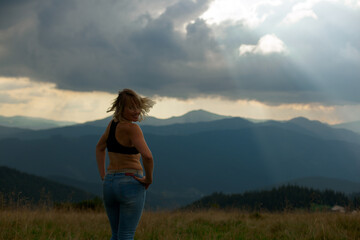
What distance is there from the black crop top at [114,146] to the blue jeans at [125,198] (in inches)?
10.9

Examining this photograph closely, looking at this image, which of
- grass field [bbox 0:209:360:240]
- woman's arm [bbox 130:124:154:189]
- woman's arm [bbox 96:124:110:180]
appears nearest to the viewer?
woman's arm [bbox 130:124:154:189]

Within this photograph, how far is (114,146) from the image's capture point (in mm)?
3732

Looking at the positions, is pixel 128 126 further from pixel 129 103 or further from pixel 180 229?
pixel 180 229

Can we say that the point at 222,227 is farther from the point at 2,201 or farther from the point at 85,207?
the point at 85,207

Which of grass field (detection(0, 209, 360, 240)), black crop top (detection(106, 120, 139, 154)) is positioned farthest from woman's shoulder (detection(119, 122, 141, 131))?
grass field (detection(0, 209, 360, 240))

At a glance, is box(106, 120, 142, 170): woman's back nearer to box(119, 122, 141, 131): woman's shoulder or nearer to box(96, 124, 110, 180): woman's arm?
box(119, 122, 141, 131): woman's shoulder

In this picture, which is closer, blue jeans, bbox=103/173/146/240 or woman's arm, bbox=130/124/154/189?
woman's arm, bbox=130/124/154/189

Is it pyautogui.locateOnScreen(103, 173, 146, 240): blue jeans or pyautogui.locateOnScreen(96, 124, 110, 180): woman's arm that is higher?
pyautogui.locateOnScreen(96, 124, 110, 180): woman's arm

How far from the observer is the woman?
3639 mm

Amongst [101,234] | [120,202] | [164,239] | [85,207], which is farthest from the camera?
[85,207]

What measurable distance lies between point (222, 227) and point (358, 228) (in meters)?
3.24

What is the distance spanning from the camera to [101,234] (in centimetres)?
689

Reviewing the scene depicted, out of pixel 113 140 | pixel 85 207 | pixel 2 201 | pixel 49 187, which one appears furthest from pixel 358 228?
pixel 49 187

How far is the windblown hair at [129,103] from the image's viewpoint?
3797 millimetres
